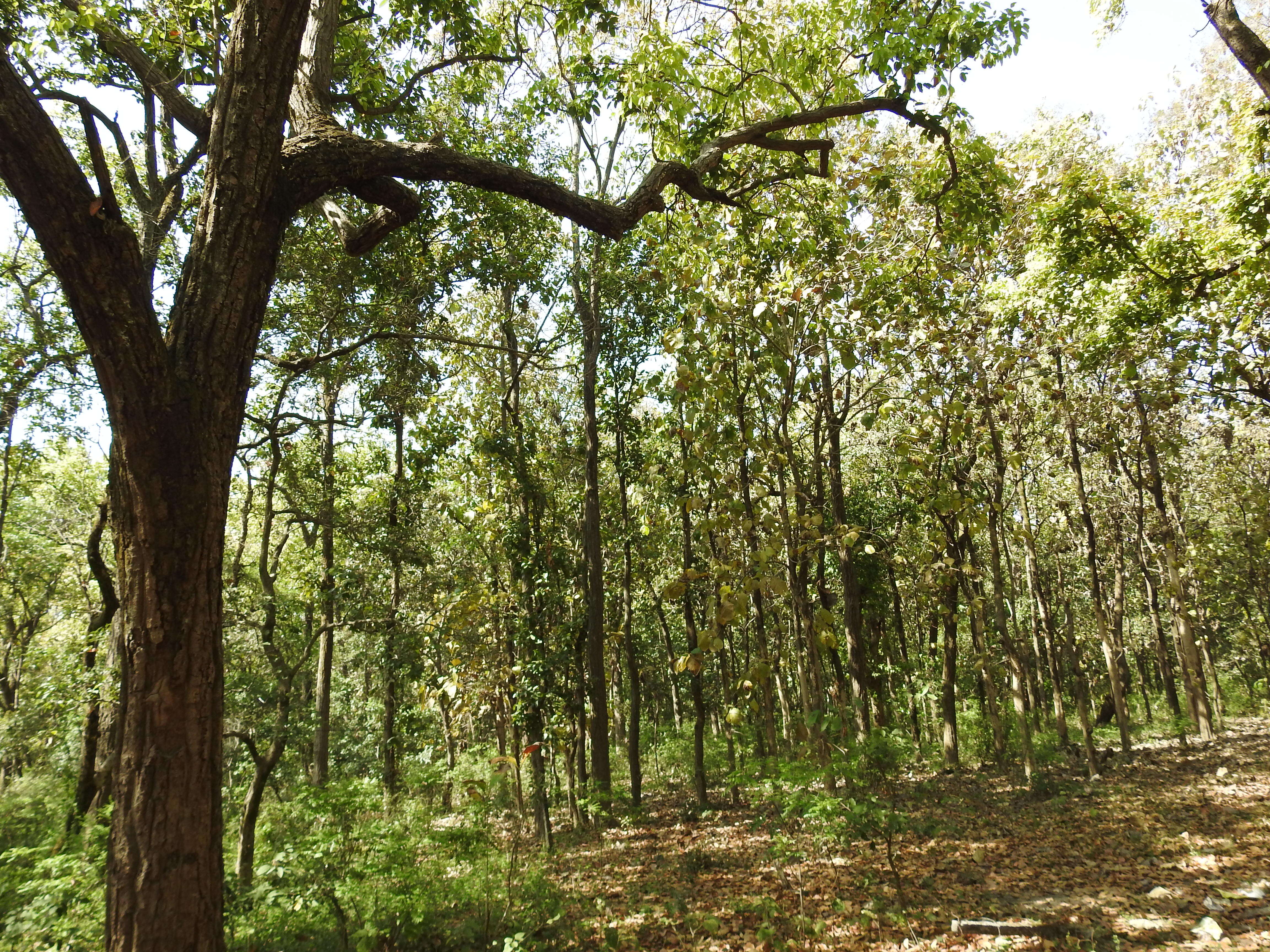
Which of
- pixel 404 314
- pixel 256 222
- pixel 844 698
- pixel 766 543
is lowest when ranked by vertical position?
pixel 844 698

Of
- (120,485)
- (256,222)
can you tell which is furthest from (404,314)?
(120,485)

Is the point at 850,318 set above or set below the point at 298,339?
below

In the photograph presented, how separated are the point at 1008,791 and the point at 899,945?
278 inches

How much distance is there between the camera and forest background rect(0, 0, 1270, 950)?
350 cm

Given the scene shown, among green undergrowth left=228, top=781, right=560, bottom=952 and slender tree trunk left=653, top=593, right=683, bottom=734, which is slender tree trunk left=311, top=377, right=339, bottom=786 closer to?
green undergrowth left=228, top=781, right=560, bottom=952

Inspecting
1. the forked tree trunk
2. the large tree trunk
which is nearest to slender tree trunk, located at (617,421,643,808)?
the large tree trunk

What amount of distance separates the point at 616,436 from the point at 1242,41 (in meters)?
9.75

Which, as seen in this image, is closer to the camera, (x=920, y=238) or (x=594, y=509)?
(x=920, y=238)

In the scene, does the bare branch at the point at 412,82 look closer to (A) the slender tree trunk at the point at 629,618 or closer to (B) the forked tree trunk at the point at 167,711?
(B) the forked tree trunk at the point at 167,711

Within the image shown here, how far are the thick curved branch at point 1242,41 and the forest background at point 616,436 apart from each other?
115 cm

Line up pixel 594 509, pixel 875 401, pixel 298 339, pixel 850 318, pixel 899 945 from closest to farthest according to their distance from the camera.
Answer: pixel 850 318 → pixel 875 401 → pixel 899 945 → pixel 298 339 → pixel 594 509

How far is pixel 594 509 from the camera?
12.2 meters

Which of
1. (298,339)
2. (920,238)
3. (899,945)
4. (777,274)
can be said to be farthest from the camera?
(298,339)

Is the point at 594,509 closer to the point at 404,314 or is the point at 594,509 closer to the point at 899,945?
the point at 404,314
